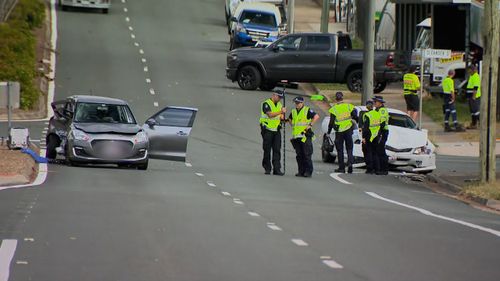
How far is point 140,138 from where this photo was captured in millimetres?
24625

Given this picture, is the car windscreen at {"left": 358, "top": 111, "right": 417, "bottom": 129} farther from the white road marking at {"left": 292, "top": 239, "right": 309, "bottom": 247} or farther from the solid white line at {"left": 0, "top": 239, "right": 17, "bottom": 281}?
the solid white line at {"left": 0, "top": 239, "right": 17, "bottom": 281}

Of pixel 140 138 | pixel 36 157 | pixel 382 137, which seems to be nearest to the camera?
pixel 140 138

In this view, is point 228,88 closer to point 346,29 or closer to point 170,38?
point 170,38

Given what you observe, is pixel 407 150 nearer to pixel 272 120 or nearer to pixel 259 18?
pixel 272 120

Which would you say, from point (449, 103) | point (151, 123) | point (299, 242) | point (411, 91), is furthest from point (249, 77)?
point (299, 242)

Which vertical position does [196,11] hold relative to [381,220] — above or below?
above

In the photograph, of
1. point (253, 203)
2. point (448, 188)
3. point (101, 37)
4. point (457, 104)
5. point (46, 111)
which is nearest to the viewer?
point (253, 203)

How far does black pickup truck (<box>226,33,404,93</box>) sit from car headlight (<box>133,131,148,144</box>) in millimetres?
18080


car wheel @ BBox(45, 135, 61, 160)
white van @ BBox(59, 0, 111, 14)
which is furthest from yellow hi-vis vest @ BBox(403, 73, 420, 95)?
white van @ BBox(59, 0, 111, 14)

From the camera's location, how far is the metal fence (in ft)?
154

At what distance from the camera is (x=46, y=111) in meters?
38.2

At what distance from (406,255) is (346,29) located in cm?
4827

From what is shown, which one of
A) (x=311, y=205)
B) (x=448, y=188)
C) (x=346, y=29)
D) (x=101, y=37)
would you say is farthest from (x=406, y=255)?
(x=346, y=29)

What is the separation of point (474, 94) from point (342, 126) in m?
10.4
